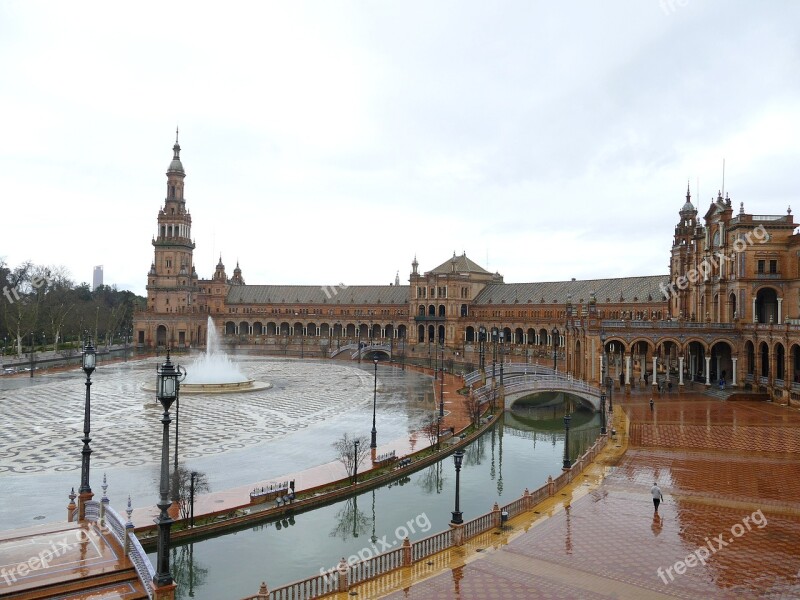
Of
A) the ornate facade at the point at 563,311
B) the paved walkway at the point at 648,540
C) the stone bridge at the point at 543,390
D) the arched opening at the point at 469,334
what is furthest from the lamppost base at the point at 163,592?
the arched opening at the point at 469,334

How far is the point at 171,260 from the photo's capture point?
415 feet

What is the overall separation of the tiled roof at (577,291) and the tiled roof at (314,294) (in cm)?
2001

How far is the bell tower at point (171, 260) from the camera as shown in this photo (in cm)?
12575

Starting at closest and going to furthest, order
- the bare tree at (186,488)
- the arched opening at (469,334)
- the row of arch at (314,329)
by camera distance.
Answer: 1. the bare tree at (186,488)
2. the arched opening at (469,334)
3. the row of arch at (314,329)

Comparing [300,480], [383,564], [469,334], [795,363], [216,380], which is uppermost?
[469,334]

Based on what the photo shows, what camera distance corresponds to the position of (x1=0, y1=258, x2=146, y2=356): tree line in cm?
9738

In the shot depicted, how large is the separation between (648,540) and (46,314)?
114270 millimetres

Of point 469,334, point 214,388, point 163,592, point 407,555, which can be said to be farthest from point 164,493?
point 469,334

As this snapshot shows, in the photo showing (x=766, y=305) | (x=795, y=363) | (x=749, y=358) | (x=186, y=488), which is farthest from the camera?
(x=766, y=305)

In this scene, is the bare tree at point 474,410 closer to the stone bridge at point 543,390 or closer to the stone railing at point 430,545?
the stone bridge at point 543,390

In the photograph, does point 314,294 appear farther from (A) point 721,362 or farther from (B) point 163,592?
(B) point 163,592

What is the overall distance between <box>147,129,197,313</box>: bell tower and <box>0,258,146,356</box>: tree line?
5950 millimetres

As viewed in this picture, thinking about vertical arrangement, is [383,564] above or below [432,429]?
below

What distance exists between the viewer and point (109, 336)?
124562 millimetres
